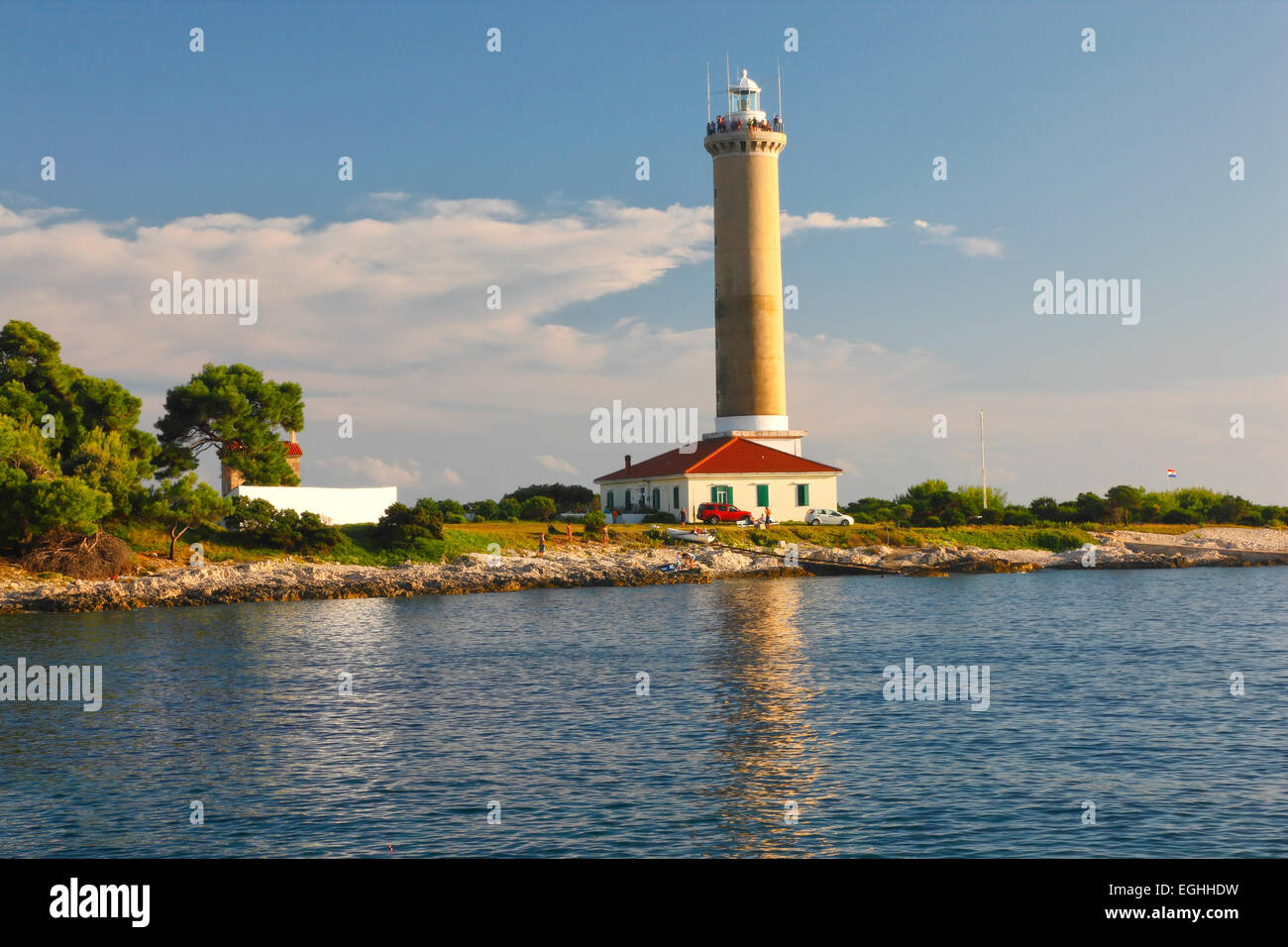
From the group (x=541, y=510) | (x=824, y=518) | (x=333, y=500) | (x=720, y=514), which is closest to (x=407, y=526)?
(x=333, y=500)

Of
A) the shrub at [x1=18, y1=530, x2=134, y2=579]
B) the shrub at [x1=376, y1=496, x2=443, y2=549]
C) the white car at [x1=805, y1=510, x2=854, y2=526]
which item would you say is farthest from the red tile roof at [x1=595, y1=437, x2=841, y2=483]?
the shrub at [x1=18, y1=530, x2=134, y2=579]

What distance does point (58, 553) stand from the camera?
54.2 meters

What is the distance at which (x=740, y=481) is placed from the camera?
76.2 m

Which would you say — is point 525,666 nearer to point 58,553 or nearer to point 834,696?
point 834,696

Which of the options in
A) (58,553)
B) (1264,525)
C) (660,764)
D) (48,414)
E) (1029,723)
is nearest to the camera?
(660,764)

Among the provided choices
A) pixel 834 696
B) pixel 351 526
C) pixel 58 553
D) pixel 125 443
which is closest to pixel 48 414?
pixel 125 443

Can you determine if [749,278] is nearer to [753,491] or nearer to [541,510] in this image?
[753,491]

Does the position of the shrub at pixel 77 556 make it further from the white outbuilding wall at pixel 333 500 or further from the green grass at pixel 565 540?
the white outbuilding wall at pixel 333 500

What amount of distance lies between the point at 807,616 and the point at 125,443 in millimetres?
38933

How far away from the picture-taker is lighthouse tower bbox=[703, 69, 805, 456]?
81438mm

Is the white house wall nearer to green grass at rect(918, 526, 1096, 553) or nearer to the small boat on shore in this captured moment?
the small boat on shore

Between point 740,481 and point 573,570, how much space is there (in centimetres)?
1813

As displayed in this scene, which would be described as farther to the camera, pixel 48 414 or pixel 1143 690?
pixel 48 414
